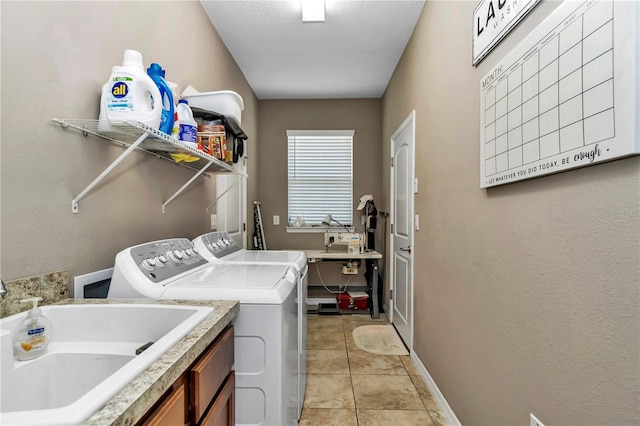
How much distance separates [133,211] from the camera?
140cm

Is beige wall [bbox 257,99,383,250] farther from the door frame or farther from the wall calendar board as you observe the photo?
the wall calendar board

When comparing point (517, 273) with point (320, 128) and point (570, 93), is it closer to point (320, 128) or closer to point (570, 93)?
point (570, 93)

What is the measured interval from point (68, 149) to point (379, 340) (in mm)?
2633

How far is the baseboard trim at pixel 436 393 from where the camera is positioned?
1655 mm

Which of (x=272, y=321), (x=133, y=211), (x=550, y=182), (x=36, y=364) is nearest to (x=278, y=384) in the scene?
(x=272, y=321)

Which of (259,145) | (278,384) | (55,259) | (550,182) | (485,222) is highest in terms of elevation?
(259,145)

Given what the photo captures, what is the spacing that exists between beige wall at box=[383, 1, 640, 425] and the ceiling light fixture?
2.46 feet

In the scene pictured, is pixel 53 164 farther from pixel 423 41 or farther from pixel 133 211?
pixel 423 41

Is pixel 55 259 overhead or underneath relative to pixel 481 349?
overhead

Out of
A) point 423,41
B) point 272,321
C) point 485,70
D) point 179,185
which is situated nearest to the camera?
point 272,321

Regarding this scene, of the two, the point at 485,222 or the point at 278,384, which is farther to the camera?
the point at 485,222

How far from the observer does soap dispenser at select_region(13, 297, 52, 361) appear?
72cm

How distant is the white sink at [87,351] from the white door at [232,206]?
141 centimetres

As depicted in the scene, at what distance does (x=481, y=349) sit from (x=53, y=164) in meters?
1.78
